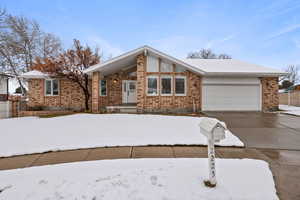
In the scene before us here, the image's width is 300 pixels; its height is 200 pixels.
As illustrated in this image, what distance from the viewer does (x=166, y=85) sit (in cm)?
1009

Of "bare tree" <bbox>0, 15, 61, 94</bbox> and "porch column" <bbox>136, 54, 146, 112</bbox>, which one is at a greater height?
"bare tree" <bbox>0, 15, 61, 94</bbox>

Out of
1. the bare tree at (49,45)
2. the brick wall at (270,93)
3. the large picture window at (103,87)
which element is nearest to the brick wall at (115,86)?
the large picture window at (103,87)

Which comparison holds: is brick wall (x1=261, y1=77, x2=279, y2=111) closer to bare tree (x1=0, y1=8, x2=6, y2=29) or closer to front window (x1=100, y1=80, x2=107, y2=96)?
front window (x1=100, y1=80, x2=107, y2=96)

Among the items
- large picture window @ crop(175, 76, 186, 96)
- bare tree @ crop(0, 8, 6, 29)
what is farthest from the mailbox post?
bare tree @ crop(0, 8, 6, 29)

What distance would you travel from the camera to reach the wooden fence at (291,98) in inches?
544

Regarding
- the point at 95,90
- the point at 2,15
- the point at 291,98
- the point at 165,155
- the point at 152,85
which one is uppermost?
the point at 2,15

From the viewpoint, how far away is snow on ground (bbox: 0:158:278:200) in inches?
77.2

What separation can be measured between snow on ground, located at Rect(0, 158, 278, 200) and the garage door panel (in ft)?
27.0

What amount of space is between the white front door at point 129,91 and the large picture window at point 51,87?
5.92m

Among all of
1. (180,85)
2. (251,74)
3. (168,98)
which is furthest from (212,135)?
(251,74)

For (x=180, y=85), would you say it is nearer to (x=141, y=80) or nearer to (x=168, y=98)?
(x=168, y=98)

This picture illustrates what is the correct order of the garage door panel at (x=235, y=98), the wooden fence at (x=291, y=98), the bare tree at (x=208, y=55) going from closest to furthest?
the garage door panel at (x=235, y=98) → the wooden fence at (x=291, y=98) → the bare tree at (x=208, y=55)

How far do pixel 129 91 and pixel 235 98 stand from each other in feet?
28.2

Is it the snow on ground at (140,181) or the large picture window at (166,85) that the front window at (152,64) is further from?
the snow on ground at (140,181)
